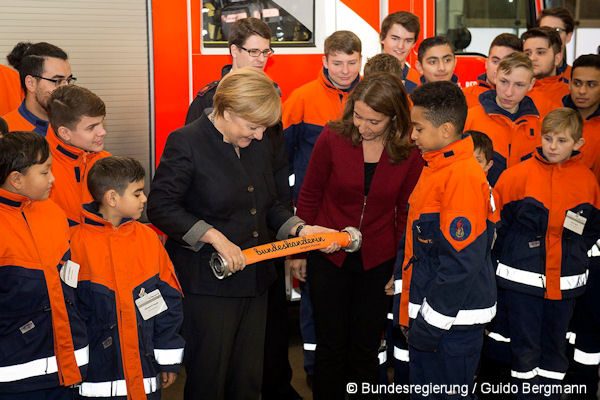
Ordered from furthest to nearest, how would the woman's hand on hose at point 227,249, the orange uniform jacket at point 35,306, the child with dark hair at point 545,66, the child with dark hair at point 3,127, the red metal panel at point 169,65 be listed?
1. the child with dark hair at point 545,66
2. the red metal panel at point 169,65
3. the child with dark hair at point 3,127
4. the woman's hand on hose at point 227,249
5. the orange uniform jacket at point 35,306

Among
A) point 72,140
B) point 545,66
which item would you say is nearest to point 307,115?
point 72,140

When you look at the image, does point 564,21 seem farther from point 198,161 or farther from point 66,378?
point 66,378

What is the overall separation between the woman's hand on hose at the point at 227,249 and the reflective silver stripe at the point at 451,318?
2.79ft

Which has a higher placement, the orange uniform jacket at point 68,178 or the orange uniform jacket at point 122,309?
the orange uniform jacket at point 68,178

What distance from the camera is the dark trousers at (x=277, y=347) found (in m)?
4.89

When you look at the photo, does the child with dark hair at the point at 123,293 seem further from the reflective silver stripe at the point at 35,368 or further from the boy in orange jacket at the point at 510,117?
the boy in orange jacket at the point at 510,117

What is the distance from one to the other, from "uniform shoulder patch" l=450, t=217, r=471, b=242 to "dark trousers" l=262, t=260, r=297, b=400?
4.75 feet

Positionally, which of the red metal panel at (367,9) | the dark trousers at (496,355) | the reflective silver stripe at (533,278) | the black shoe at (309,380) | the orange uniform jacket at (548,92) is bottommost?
the black shoe at (309,380)

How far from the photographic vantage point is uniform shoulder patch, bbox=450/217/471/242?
3.68 meters

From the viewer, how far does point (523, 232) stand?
15.7 ft

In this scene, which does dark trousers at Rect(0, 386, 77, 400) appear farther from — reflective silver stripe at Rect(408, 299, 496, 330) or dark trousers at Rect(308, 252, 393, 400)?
reflective silver stripe at Rect(408, 299, 496, 330)

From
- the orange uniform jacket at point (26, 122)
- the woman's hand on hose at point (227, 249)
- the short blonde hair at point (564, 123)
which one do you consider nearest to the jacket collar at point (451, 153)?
the woman's hand on hose at point (227, 249)

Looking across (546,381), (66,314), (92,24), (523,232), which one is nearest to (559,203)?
(523,232)

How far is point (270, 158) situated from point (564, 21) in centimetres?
405
